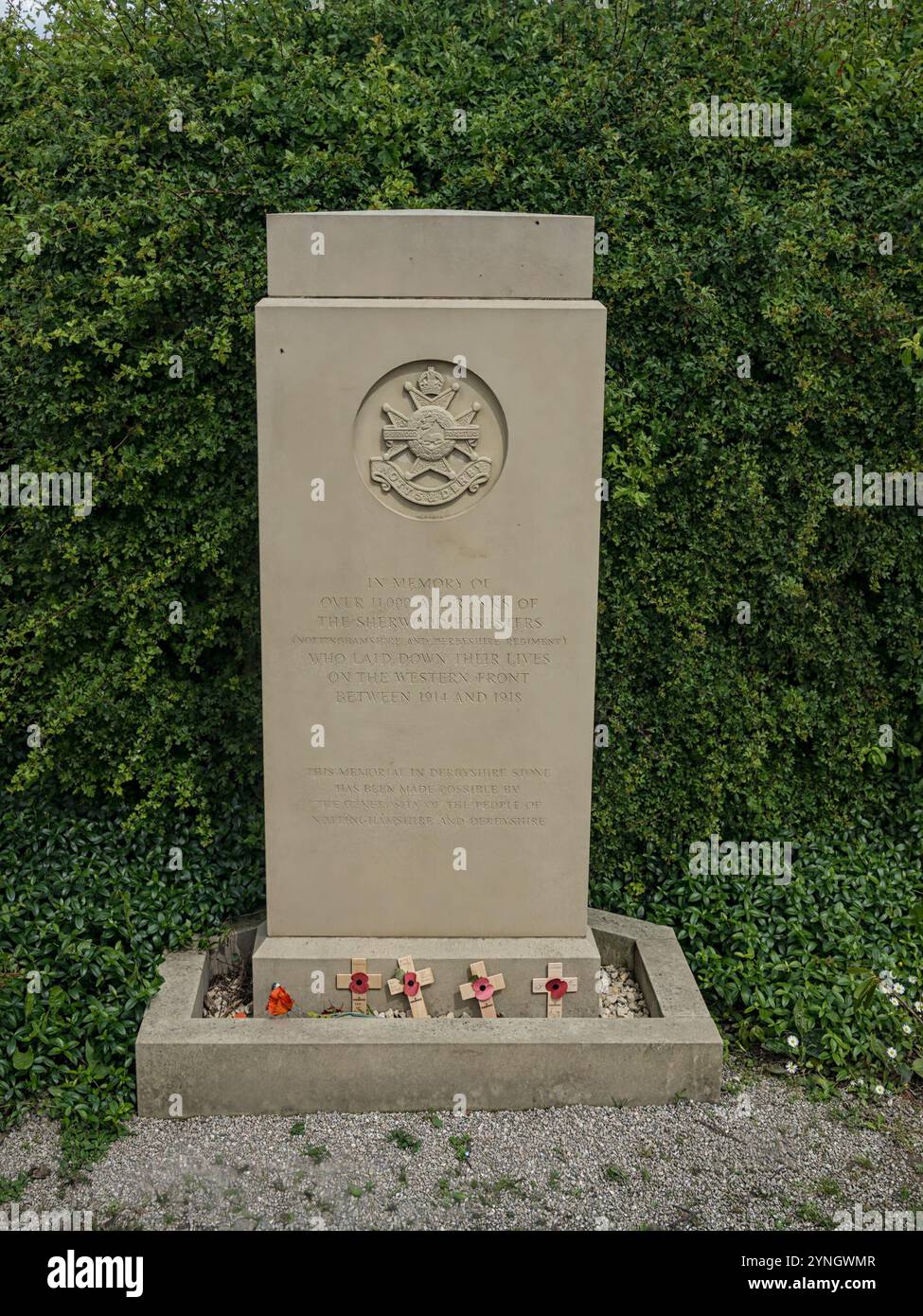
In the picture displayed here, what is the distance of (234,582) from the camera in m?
5.85

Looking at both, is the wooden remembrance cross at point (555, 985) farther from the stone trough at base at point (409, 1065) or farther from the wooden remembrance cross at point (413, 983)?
the wooden remembrance cross at point (413, 983)

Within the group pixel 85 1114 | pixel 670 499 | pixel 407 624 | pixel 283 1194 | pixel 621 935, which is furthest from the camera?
pixel 670 499

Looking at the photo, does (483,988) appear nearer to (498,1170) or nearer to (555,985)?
(555,985)

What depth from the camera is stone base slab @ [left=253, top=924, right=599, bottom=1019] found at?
193 inches

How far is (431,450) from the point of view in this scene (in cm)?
460

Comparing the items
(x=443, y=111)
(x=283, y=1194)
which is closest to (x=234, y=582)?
(x=443, y=111)

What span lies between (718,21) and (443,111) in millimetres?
1457

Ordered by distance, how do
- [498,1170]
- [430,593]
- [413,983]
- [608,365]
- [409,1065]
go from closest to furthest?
[498,1170] < [409,1065] < [430,593] < [413,983] < [608,365]

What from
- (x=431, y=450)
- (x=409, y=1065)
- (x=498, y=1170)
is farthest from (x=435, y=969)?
(x=431, y=450)

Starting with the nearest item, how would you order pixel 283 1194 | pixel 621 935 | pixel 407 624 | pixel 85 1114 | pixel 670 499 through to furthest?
pixel 283 1194 < pixel 85 1114 < pixel 407 624 < pixel 621 935 < pixel 670 499

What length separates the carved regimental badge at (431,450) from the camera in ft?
15.1

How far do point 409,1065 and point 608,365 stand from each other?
10.7ft

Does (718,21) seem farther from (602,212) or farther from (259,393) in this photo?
(259,393)

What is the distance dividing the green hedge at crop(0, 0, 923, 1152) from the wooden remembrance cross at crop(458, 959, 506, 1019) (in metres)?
1.05
